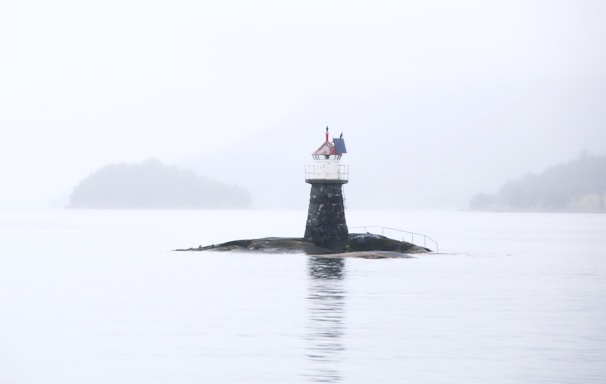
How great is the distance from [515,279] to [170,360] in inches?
1534

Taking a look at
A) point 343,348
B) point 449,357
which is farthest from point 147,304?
point 449,357

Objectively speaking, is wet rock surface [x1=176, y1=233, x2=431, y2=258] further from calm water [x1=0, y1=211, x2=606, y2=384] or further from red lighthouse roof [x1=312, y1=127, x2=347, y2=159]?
red lighthouse roof [x1=312, y1=127, x2=347, y2=159]

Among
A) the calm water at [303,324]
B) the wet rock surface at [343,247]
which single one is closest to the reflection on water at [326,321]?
the calm water at [303,324]

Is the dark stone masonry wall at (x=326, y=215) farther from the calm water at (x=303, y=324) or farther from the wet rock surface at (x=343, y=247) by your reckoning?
the calm water at (x=303, y=324)

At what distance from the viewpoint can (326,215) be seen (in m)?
69.9

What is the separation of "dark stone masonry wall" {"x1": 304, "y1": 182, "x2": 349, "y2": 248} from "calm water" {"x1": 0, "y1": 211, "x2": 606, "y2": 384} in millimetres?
1652

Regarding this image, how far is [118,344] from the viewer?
34719 mm

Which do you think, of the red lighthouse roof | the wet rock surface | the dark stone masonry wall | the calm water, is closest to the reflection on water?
the calm water

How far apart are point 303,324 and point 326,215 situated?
97.6 feet

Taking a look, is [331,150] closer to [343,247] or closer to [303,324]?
[343,247]

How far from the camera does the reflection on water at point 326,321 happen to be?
3003 centimetres

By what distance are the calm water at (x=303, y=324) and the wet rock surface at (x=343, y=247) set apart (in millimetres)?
914

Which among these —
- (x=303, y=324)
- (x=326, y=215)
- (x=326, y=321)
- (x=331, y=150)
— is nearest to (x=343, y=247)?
(x=326, y=215)

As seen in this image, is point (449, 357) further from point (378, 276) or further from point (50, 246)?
point (50, 246)
